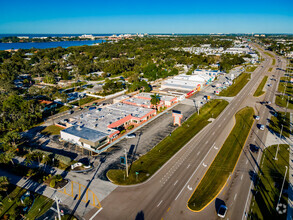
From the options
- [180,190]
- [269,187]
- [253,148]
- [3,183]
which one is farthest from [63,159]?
[253,148]

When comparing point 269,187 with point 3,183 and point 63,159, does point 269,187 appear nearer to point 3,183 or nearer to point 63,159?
point 63,159

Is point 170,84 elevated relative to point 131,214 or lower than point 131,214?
elevated

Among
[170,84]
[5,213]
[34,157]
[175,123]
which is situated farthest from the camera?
[170,84]

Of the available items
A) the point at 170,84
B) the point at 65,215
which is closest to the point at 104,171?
the point at 65,215

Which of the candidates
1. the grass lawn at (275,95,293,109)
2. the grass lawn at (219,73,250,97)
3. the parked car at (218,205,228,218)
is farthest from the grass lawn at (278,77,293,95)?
the parked car at (218,205,228,218)

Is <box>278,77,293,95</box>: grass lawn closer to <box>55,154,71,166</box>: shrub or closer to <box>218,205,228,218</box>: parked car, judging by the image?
<box>218,205,228,218</box>: parked car

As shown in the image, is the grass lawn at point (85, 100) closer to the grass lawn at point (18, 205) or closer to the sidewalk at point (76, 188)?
the sidewalk at point (76, 188)

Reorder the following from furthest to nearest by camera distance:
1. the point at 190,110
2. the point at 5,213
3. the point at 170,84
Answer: the point at 170,84 → the point at 190,110 → the point at 5,213

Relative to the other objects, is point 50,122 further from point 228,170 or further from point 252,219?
point 252,219
